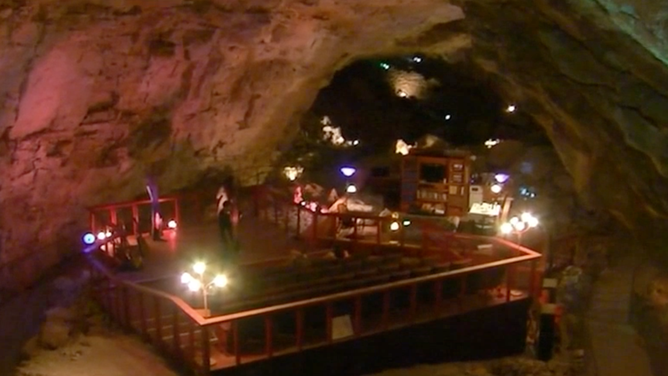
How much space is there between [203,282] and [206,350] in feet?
3.87

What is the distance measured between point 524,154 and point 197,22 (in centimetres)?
1143

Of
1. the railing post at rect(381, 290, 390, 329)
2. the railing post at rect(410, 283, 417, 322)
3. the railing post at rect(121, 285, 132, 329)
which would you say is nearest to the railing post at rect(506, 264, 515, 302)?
the railing post at rect(410, 283, 417, 322)

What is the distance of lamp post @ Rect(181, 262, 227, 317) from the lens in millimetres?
8992

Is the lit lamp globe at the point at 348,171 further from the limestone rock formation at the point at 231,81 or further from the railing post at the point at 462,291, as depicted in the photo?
the railing post at the point at 462,291

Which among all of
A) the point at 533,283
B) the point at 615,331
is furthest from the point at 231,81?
the point at 615,331

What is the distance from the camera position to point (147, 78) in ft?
38.5

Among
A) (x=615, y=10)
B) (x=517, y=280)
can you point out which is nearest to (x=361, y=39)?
(x=517, y=280)

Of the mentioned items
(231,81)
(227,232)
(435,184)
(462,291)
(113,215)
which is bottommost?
(462,291)

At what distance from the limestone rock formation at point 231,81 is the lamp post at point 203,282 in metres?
3.61

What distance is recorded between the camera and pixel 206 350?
8.33 m

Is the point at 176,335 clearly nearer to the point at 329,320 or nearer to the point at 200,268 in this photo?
the point at 200,268

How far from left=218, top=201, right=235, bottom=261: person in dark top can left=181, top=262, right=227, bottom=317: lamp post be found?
2.00 meters

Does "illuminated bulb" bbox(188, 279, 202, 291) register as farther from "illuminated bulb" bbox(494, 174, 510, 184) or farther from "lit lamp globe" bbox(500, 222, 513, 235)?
"illuminated bulb" bbox(494, 174, 510, 184)

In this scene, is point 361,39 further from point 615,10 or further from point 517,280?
point 615,10
